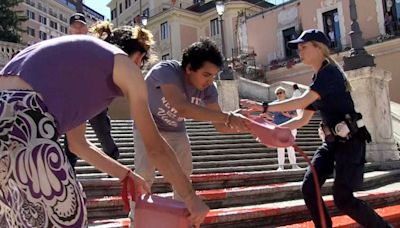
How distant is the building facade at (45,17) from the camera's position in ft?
221

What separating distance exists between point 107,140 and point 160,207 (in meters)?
3.98

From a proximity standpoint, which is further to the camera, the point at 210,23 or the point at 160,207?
the point at 210,23

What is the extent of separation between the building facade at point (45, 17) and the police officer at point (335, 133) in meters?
63.3

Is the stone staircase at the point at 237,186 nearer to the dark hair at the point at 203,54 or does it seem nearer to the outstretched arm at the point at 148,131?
the dark hair at the point at 203,54

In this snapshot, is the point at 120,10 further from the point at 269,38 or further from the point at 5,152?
the point at 5,152

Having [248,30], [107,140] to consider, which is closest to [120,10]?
[248,30]

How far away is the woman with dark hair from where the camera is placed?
1.65m

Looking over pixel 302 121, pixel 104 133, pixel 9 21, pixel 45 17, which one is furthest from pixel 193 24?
pixel 302 121

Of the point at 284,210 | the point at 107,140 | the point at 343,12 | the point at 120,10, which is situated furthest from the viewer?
the point at 120,10

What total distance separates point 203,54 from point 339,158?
4.35 ft

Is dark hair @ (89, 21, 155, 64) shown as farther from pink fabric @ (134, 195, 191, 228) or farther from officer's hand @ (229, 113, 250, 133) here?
pink fabric @ (134, 195, 191, 228)

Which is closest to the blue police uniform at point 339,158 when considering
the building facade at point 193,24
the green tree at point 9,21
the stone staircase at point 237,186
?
the stone staircase at point 237,186

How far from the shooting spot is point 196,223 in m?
1.92

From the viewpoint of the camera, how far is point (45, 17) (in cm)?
7288
